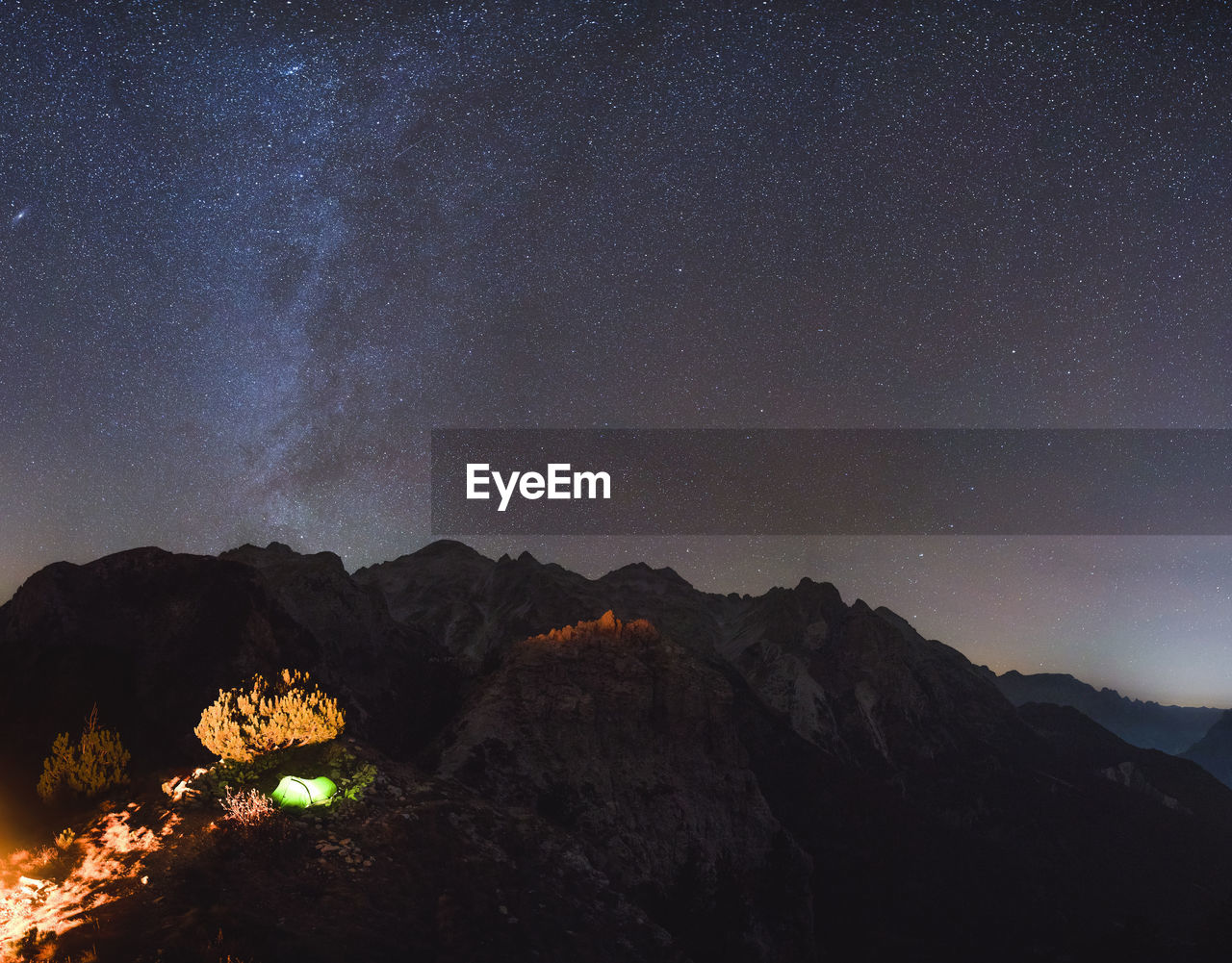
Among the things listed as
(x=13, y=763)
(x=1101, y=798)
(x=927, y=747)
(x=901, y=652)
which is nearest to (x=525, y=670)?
(x=13, y=763)

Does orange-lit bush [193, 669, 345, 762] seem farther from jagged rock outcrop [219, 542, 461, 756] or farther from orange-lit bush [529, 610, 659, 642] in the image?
jagged rock outcrop [219, 542, 461, 756]

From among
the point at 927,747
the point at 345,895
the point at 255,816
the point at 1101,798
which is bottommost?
the point at 1101,798

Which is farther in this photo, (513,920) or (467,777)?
(467,777)

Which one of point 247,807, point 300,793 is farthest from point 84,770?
point 300,793

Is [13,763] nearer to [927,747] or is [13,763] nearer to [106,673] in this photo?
[106,673]

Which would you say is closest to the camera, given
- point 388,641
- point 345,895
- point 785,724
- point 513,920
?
point 345,895

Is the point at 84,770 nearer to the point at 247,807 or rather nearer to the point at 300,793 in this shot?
the point at 247,807

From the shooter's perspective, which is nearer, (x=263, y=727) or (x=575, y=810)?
(x=263, y=727)
